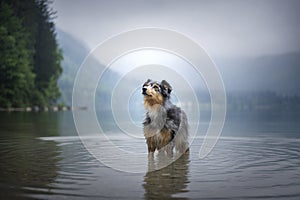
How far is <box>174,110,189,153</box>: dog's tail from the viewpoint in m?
9.55

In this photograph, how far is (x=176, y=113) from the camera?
9.52 metres

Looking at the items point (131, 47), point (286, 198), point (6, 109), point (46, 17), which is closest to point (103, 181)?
point (286, 198)

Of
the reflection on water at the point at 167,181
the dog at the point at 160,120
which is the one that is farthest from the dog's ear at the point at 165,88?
the reflection on water at the point at 167,181

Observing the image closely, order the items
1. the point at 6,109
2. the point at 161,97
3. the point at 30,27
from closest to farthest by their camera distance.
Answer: the point at 161,97, the point at 6,109, the point at 30,27

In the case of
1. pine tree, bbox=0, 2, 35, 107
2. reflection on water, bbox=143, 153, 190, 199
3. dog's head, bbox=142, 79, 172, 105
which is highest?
pine tree, bbox=0, 2, 35, 107

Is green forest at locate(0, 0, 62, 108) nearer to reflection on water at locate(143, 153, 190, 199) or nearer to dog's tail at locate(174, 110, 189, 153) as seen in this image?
dog's tail at locate(174, 110, 189, 153)

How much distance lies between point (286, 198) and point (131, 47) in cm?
553

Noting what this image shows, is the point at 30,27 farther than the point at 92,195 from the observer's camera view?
Yes

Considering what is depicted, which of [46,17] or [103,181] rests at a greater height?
[46,17]

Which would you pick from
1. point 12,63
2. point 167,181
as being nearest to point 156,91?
point 167,181

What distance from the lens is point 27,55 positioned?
49.6 metres

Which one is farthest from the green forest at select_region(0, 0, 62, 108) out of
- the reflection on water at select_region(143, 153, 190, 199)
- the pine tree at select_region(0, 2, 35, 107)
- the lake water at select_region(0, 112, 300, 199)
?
the reflection on water at select_region(143, 153, 190, 199)

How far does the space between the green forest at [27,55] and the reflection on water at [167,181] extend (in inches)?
1645

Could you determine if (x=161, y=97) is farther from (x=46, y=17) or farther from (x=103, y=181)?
(x=46, y=17)
